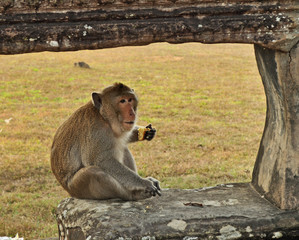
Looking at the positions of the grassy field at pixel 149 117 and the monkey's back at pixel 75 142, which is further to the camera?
the grassy field at pixel 149 117

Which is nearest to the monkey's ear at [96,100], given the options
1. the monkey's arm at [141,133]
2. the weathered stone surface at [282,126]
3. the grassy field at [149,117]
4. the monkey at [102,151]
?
the monkey at [102,151]

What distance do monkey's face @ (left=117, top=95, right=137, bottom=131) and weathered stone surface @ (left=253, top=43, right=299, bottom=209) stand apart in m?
1.44

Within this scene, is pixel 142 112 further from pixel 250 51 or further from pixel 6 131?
pixel 250 51

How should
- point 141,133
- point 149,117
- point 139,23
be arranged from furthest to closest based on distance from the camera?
point 149,117, point 141,133, point 139,23

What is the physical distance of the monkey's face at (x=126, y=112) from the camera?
5270mm

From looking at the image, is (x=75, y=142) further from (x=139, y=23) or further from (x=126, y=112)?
(x=139, y=23)

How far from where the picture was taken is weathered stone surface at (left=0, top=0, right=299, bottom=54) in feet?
13.8

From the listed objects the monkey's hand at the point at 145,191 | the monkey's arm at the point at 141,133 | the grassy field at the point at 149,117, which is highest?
the monkey's arm at the point at 141,133

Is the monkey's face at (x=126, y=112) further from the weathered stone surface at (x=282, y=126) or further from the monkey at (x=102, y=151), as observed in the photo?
the weathered stone surface at (x=282, y=126)

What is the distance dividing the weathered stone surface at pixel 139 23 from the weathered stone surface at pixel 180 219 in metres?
1.67

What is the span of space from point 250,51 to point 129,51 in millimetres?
6430

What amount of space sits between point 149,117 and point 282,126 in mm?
8056

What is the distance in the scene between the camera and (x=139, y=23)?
437cm

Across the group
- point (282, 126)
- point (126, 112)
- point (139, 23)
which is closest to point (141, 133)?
point (126, 112)
